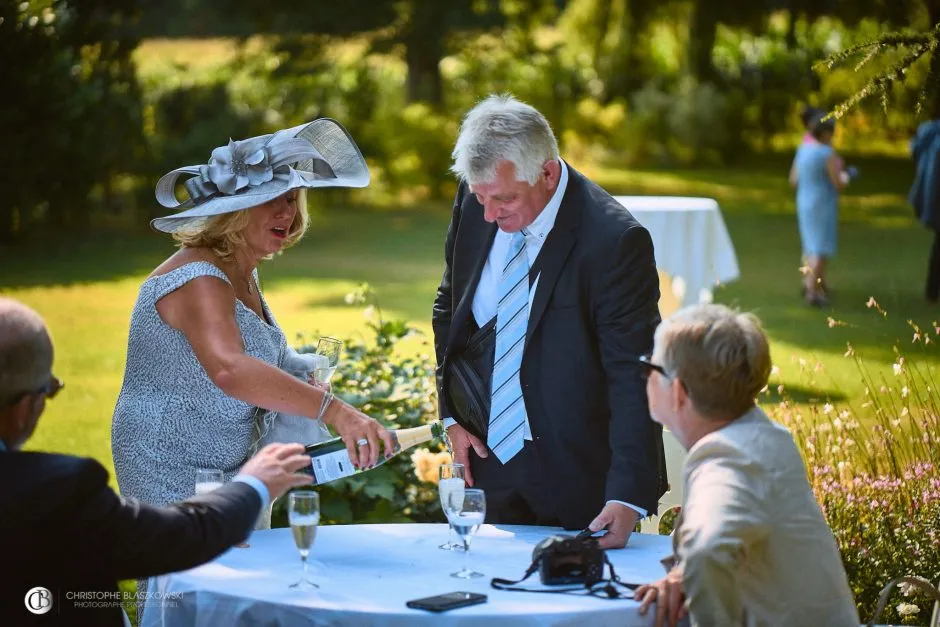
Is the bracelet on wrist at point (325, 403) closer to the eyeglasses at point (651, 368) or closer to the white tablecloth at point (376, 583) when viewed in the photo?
the white tablecloth at point (376, 583)

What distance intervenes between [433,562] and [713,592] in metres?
0.77

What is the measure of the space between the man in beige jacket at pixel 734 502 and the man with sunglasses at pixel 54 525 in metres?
0.96

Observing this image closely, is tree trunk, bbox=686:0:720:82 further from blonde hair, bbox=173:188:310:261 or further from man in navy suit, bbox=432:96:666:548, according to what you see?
blonde hair, bbox=173:188:310:261

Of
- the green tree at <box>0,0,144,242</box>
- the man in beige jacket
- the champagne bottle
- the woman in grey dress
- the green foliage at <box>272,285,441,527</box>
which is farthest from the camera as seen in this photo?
the green tree at <box>0,0,144,242</box>

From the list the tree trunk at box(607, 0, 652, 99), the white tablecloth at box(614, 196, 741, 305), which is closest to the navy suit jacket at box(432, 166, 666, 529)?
the white tablecloth at box(614, 196, 741, 305)

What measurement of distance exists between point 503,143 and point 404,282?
33.0 ft

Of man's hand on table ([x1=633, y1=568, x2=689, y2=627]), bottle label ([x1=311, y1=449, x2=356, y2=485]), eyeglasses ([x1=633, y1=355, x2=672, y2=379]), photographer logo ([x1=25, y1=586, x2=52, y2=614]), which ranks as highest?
eyeglasses ([x1=633, y1=355, x2=672, y2=379])

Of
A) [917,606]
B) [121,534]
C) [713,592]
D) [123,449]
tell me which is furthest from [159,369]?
[917,606]

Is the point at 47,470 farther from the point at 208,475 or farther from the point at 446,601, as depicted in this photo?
the point at 208,475

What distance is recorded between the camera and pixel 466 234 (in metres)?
3.69

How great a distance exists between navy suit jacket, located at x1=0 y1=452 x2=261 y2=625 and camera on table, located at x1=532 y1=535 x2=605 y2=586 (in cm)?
73

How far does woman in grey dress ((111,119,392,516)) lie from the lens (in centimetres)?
322

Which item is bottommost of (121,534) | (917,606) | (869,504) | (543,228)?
(917,606)

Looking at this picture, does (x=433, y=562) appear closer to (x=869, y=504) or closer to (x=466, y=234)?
(x=466, y=234)
